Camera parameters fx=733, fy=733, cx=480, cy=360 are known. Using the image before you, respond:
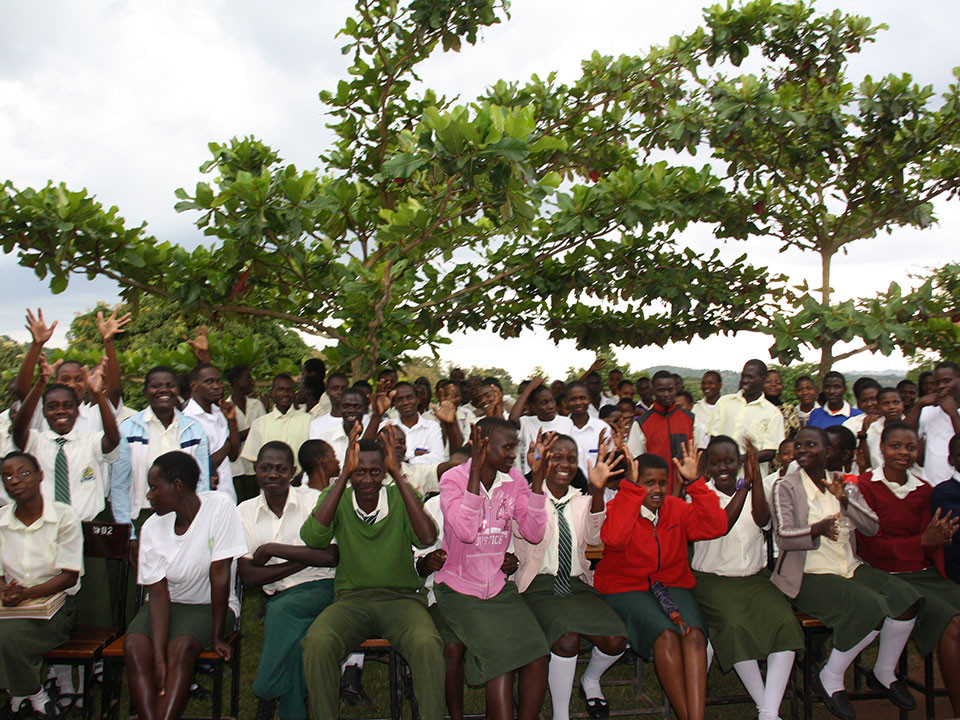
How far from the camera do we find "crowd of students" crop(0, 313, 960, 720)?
3.55 meters

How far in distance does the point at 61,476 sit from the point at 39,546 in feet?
1.76

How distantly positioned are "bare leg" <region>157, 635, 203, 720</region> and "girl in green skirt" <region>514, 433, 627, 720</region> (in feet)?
5.51

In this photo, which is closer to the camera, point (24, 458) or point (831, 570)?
point (24, 458)

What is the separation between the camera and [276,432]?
5.70m

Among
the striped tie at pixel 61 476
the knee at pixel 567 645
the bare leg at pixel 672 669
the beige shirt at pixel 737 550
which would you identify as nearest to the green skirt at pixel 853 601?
the beige shirt at pixel 737 550

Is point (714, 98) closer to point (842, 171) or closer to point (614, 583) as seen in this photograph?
point (842, 171)

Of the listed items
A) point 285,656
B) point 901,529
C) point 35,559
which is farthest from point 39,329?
point 901,529

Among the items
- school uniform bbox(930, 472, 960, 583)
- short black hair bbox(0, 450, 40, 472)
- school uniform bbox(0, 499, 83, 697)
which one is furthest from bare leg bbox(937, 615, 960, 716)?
short black hair bbox(0, 450, 40, 472)

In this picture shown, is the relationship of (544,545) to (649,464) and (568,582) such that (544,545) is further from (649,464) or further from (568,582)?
(649,464)

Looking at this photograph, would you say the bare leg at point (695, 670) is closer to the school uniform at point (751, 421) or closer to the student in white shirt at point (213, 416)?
the school uniform at point (751, 421)

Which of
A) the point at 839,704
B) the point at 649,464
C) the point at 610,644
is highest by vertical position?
the point at 649,464


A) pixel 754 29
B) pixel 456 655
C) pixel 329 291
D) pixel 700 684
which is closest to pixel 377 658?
pixel 456 655

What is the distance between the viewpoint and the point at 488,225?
720cm

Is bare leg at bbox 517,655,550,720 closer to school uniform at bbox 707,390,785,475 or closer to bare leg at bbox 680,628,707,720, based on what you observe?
bare leg at bbox 680,628,707,720
